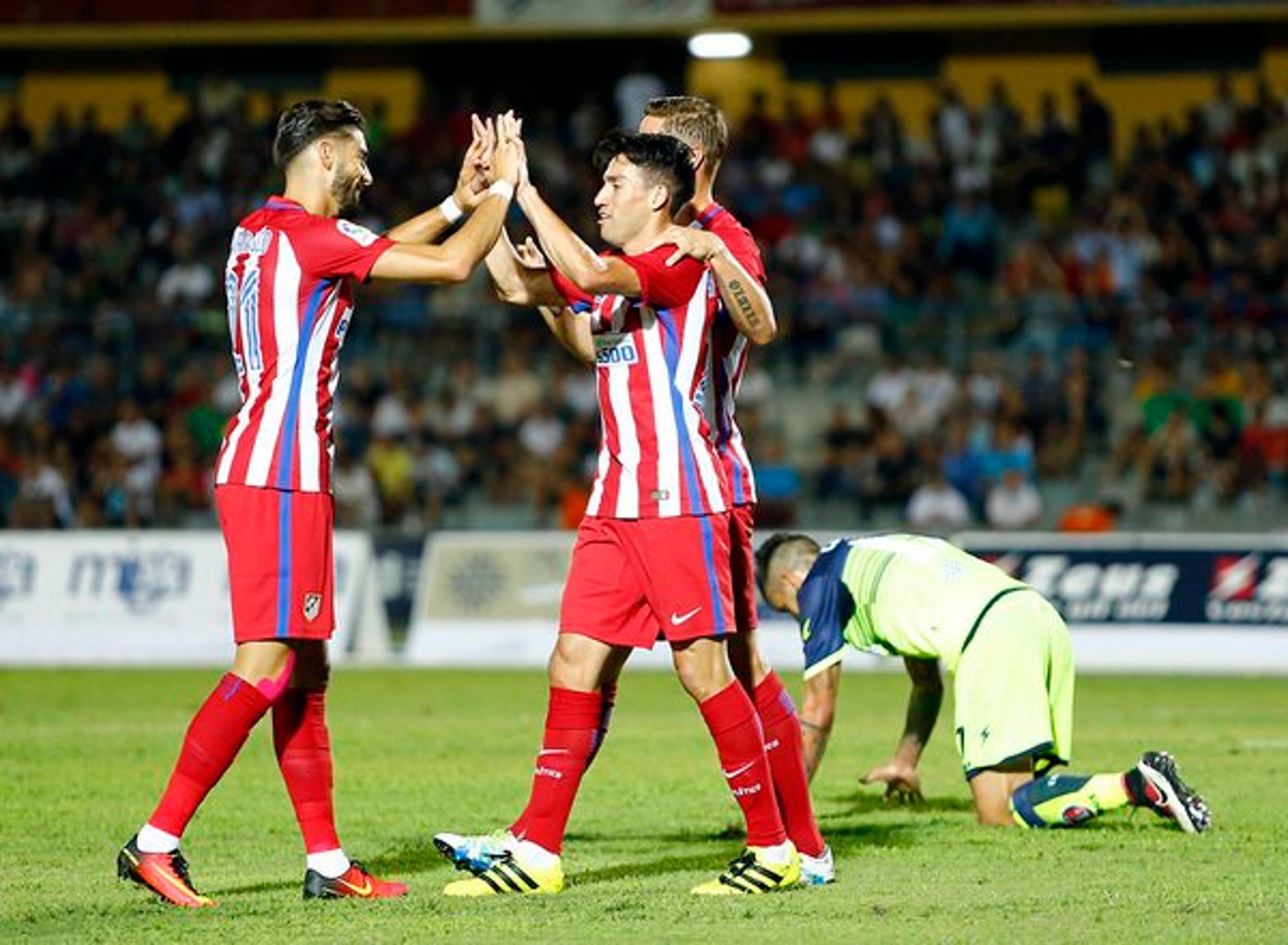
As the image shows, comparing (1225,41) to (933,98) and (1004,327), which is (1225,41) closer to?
(933,98)

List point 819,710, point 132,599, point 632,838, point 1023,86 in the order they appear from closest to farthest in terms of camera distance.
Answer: point 632,838
point 819,710
point 132,599
point 1023,86

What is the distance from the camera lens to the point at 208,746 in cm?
732

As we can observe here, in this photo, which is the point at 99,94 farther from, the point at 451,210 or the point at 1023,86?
the point at 451,210

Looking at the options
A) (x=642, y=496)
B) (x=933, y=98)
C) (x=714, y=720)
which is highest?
(x=933, y=98)

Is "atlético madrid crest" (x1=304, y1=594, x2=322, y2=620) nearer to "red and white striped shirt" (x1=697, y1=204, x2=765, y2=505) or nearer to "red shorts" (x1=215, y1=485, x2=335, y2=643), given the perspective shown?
"red shorts" (x1=215, y1=485, x2=335, y2=643)

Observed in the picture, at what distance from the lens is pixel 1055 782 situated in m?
9.20

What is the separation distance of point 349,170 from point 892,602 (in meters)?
3.16

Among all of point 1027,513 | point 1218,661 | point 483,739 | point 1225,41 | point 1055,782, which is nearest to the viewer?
point 1055,782

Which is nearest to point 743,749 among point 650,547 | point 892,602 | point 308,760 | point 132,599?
point 650,547

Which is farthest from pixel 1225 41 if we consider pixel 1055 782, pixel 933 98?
pixel 1055 782

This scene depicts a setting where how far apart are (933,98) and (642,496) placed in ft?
75.9

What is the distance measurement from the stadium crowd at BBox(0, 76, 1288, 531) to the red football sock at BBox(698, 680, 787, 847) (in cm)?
1431

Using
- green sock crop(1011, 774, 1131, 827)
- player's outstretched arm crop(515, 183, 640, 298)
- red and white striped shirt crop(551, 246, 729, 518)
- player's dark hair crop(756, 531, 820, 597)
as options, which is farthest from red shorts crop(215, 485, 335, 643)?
green sock crop(1011, 774, 1131, 827)

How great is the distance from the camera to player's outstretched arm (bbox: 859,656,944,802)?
10125 mm
